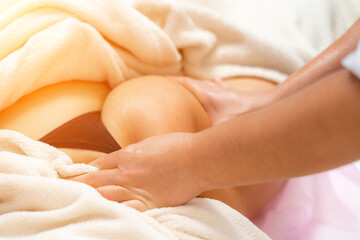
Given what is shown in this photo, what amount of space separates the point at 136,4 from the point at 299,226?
2.38 feet

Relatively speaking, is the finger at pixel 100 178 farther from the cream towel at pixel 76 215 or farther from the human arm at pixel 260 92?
the human arm at pixel 260 92

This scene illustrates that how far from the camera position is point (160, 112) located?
86cm

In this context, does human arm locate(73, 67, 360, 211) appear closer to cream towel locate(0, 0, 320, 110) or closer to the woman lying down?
the woman lying down

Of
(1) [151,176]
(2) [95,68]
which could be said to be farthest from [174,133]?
(2) [95,68]

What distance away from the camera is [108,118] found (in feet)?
2.95

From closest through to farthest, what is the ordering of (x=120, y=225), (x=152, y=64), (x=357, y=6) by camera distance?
(x=120, y=225) < (x=152, y=64) < (x=357, y=6)

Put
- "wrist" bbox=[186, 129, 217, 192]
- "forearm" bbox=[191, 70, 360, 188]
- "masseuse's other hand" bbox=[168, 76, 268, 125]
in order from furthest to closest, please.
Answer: "masseuse's other hand" bbox=[168, 76, 268, 125] → "wrist" bbox=[186, 129, 217, 192] → "forearm" bbox=[191, 70, 360, 188]

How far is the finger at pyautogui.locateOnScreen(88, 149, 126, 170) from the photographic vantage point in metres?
0.76

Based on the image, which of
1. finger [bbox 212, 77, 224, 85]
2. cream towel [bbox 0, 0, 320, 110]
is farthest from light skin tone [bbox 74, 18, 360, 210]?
finger [bbox 212, 77, 224, 85]

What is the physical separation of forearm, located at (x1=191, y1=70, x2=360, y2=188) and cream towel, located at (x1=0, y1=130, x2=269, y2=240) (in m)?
0.10

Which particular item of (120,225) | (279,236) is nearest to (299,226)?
(279,236)

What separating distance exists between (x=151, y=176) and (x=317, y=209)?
523 millimetres

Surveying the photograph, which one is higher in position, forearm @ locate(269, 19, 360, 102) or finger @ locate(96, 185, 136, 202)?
forearm @ locate(269, 19, 360, 102)

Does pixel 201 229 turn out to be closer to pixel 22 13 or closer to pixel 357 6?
pixel 22 13
